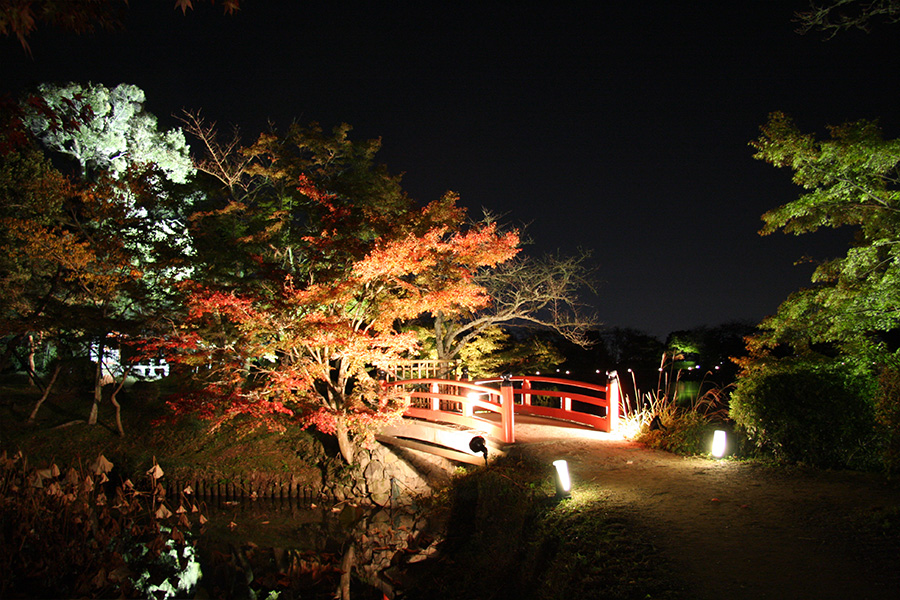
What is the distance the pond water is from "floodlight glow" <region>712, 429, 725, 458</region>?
178 inches

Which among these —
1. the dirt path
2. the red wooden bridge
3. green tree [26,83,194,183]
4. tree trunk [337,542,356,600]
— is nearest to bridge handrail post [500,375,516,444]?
the red wooden bridge

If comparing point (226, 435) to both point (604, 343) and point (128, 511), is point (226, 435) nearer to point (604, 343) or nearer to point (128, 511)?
point (128, 511)

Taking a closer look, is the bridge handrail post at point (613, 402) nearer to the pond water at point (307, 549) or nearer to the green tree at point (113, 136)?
the pond water at point (307, 549)

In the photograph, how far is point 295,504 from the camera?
386 inches

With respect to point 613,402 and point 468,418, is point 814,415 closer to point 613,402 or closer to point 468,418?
point 613,402

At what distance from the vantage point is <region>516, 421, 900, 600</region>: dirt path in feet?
12.3

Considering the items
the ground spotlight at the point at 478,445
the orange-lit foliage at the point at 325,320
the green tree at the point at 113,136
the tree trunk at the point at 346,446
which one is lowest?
the tree trunk at the point at 346,446

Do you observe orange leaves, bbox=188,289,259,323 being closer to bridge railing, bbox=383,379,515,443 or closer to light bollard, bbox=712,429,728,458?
bridge railing, bbox=383,379,515,443

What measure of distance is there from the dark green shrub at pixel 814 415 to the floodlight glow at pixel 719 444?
0.47 metres

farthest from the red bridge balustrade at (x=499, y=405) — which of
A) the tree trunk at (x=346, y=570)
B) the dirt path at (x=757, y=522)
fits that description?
the tree trunk at (x=346, y=570)

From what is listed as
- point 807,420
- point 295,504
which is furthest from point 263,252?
point 807,420

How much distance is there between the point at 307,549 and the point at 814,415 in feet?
24.7

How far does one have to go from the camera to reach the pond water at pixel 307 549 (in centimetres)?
658

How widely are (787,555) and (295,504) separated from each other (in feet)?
27.1
